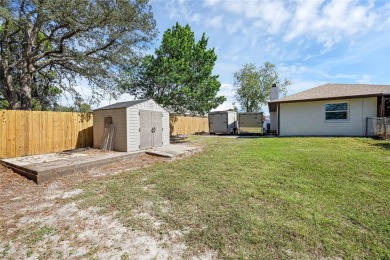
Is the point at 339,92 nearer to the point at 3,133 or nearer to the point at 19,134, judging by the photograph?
the point at 19,134

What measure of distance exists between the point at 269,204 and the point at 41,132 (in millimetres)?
8574

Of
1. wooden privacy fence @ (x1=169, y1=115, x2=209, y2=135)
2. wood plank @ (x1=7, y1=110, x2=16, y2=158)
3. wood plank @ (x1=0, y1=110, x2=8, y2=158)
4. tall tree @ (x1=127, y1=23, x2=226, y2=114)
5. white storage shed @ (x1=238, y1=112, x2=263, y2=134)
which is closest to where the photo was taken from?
wood plank @ (x1=0, y1=110, x2=8, y2=158)

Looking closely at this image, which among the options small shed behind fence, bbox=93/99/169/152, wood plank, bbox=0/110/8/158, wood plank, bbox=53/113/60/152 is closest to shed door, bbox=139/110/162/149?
small shed behind fence, bbox=93/99/169/152

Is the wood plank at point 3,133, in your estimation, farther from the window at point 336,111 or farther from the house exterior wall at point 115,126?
the window at point 336,111

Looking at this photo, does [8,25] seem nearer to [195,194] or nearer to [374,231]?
[195,194]

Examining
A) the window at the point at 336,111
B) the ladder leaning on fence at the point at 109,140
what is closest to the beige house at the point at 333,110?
the window at the point at 336,111

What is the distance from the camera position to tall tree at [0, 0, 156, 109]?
7.94 meters

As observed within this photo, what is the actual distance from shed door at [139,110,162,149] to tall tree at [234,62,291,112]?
2717cm

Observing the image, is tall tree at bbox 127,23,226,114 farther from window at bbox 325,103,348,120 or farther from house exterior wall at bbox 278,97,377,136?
window at bbox 325,103,348,120

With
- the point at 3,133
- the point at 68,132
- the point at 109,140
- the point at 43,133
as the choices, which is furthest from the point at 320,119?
the point at 3,133

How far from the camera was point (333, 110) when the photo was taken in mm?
12320

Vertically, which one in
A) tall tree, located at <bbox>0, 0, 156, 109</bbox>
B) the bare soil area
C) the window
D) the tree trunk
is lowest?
the bare soil area

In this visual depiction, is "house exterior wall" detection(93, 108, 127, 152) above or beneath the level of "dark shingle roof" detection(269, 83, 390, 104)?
beneath

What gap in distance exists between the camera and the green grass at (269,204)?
92.9 inches
